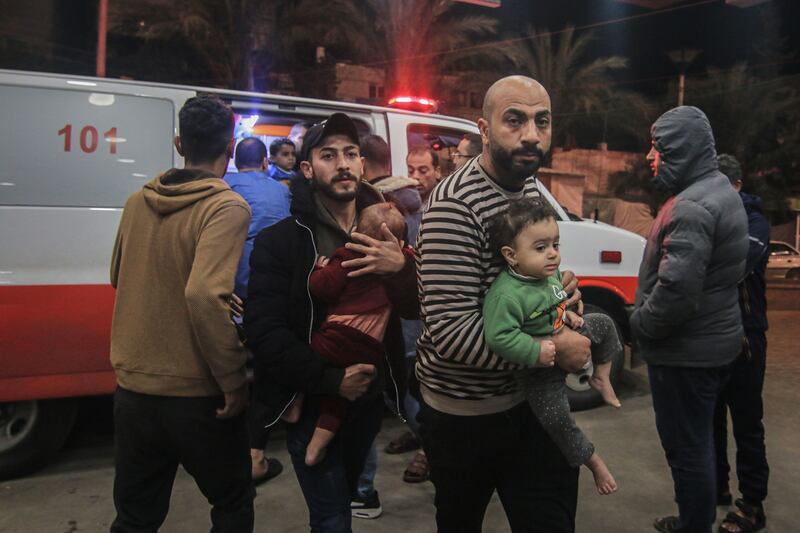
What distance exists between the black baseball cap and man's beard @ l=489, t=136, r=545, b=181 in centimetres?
64

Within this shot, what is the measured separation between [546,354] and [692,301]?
1.19 meters

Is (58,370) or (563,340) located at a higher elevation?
(563,340)

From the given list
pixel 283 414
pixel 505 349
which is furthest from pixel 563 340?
pixel 283 414

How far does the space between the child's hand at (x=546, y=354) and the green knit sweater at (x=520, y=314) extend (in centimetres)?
2

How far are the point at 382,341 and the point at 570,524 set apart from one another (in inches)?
34.7

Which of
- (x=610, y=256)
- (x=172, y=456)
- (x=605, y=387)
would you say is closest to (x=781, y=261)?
(x=610, y=256)

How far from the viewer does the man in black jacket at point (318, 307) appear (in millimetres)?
2312

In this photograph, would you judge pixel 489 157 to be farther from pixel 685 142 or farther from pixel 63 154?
pixel 63 154

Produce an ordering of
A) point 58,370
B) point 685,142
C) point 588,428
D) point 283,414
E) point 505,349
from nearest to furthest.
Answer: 1. point 505,349
2. point 283,414
3. point 685,142
4. point 58,370
5. point 588,428

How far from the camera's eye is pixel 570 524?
222cm

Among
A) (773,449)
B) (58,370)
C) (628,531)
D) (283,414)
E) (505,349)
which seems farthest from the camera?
(773,449)

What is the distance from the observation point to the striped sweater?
2.05 meters

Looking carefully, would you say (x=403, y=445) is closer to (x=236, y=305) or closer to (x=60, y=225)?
(x=236, y=305)

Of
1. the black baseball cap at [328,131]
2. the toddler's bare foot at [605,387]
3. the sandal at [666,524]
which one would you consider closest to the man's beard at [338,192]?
the black baseball cap at [328,131]
